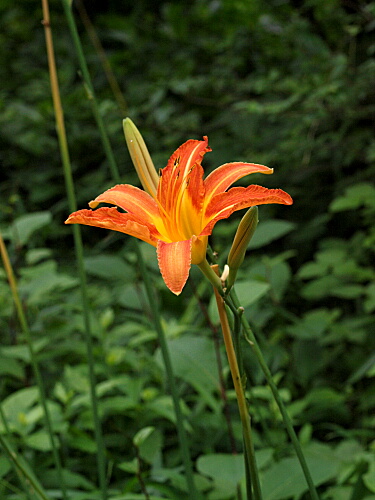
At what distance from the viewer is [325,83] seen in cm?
141

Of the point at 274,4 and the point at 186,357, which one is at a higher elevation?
the point at 274,4

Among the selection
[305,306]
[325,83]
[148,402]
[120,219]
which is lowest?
[305,306]

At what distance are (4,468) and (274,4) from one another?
159 centimetres

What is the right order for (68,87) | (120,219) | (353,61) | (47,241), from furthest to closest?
(68,87) < (47,241) < (353,61) < (120,219)

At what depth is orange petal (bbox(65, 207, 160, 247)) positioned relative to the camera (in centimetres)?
34

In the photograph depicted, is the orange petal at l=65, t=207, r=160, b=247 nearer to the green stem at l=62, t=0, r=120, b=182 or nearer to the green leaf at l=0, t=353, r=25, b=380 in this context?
the green stem at l=62, t=0, r=120, b=182

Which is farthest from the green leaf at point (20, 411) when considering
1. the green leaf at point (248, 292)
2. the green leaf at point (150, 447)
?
the green leaf at point (248, 292)

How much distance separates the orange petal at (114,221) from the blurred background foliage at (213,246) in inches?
9.1

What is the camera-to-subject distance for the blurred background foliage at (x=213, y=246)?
0.81 m

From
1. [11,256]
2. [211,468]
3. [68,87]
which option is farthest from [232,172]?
[68,87]

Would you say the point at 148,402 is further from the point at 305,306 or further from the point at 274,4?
the point at 274,4

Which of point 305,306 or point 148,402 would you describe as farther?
point 305,306

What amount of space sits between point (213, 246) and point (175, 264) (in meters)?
1.08

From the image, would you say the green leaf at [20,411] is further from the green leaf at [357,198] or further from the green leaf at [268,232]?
the green leaf at [357,198]
